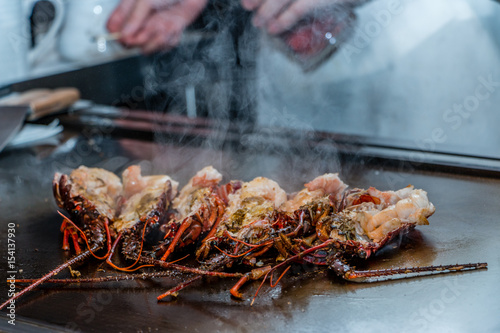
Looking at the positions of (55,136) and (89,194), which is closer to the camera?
(89,194)

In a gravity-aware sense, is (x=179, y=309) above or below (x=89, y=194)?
below

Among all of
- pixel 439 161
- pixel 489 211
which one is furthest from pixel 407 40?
pixel 489 211

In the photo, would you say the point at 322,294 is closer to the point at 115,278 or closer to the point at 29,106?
the point at 115,278

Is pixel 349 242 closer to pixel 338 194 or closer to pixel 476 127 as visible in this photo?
pixel 338 194

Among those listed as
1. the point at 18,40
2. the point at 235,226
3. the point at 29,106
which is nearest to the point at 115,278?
the point at 235,226

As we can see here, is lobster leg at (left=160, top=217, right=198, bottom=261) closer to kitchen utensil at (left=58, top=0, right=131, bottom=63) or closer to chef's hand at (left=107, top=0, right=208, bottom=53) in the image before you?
chef's hand at (left=107, top=0, right=208, bottom=53)

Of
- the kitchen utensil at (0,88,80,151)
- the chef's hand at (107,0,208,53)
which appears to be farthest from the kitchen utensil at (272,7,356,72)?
the kitchen utensil at (0,88,80,151)
